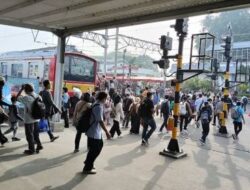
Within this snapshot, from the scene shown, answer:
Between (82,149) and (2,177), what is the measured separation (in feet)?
9.36

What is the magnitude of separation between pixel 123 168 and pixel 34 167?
1.91 m

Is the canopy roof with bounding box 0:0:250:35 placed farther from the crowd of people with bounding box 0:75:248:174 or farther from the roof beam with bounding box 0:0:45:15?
the crowd of people with bounding box 0:75:248:174

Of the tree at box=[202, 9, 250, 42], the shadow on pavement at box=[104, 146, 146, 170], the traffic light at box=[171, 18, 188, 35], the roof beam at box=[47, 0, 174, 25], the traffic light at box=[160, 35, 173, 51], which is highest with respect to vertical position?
the tree at box=[202, 9, 250, 42]

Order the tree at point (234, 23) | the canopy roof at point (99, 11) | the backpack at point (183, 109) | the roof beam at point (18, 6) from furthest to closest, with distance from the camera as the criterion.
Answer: the tree at point (234, 23) → the backpack at point (183, 109) → the roof beam at point (18, 6) → the canopy roof at point (99, 11)

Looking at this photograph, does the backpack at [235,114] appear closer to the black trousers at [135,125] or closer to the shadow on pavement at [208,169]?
the shadow on pavement at [208,169]

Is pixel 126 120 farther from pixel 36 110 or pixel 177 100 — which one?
pixel 36 110

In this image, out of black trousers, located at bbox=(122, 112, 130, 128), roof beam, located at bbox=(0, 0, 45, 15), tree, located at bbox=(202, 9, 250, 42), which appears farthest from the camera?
tree, located at bbox=(202, 9, 250, 42)

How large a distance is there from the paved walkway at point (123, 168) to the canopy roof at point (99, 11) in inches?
136

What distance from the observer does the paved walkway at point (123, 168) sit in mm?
6117

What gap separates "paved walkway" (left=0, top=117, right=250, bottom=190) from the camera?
6117 mm

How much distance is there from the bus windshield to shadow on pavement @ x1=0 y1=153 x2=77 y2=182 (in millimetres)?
9173

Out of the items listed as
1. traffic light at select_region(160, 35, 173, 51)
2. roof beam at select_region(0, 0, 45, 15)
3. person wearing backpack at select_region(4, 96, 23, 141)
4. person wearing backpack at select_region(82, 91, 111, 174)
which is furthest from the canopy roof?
person wearing backpack at select_region(4, 96, 23, 141)

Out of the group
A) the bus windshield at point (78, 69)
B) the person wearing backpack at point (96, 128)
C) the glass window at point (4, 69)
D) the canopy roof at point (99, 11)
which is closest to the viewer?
the person wearing backpack at point (96, 128)

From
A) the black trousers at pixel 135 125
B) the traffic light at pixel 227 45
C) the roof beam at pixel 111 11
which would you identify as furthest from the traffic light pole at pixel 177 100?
the traffic light at pixel 227 45
